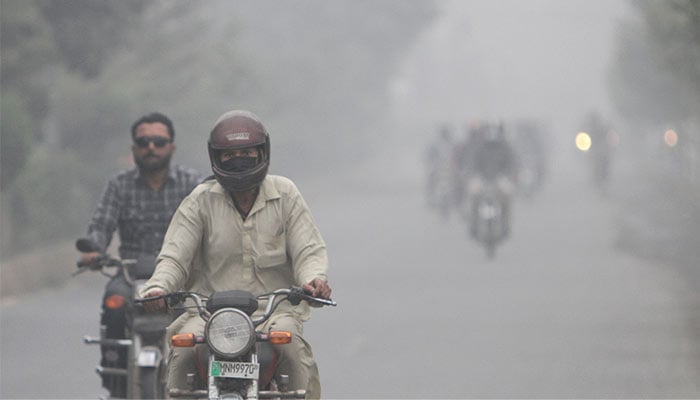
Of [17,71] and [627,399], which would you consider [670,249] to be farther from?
[627,399]

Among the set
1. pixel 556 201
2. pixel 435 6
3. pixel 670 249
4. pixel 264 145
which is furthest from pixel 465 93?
pixel 264 145

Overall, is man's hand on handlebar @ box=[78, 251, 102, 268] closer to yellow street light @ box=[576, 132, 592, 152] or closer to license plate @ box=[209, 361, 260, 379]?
license plate @ box=[209, 361, 260, 379]

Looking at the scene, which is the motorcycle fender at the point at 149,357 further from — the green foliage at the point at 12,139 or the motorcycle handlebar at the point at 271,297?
the green foliage at the point at 12,139

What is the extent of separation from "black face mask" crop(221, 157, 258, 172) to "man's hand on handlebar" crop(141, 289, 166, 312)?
573mm

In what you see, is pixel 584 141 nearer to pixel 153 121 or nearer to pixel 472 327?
pixel 472 327

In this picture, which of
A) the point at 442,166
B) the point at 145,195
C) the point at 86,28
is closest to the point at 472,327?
the point at 145,195

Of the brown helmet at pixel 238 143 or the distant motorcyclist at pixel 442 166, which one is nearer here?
the brown helmet at pixel 238 143

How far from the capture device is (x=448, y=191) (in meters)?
33.6

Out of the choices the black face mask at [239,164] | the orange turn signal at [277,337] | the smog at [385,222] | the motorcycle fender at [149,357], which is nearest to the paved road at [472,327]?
the smog at [385,222]

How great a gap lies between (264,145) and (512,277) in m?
14.6

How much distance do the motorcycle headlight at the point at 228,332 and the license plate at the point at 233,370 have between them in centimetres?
7

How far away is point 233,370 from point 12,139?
13925 mm

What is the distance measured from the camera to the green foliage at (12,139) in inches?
744

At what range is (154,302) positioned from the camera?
607cm
